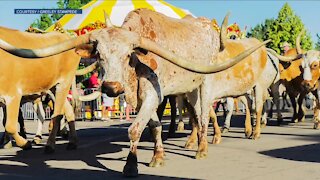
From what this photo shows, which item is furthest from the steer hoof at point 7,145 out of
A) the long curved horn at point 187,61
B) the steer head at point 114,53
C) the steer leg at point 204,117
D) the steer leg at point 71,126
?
the long curved horn at point 187,61

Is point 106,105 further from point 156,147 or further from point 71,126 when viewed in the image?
point 156,147

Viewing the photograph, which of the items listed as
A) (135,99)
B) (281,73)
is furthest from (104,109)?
(135,99)

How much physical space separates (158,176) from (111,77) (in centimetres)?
140

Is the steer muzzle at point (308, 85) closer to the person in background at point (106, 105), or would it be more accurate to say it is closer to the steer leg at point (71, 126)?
the steer leg at point (71, 126)

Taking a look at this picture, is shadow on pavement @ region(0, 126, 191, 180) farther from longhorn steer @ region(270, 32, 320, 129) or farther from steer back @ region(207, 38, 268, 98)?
longhorn steer @ region(270, 32, 320, 129)

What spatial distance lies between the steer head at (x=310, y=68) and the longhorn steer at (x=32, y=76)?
19.2ft

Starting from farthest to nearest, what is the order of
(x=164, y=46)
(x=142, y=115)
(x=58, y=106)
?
(x=58, y=106), (x=164, y=46), (x=142, y=115)

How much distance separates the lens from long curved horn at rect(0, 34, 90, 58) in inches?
230

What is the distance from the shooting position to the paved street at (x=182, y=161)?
6590 mm

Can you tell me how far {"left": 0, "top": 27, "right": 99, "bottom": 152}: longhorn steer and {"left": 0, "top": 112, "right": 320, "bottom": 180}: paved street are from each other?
0.55m

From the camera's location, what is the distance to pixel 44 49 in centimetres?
606

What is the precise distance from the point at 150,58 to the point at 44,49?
140 centimetres

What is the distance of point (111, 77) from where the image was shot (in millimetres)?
5898

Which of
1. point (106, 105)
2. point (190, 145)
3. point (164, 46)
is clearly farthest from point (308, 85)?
point (106, 105)
